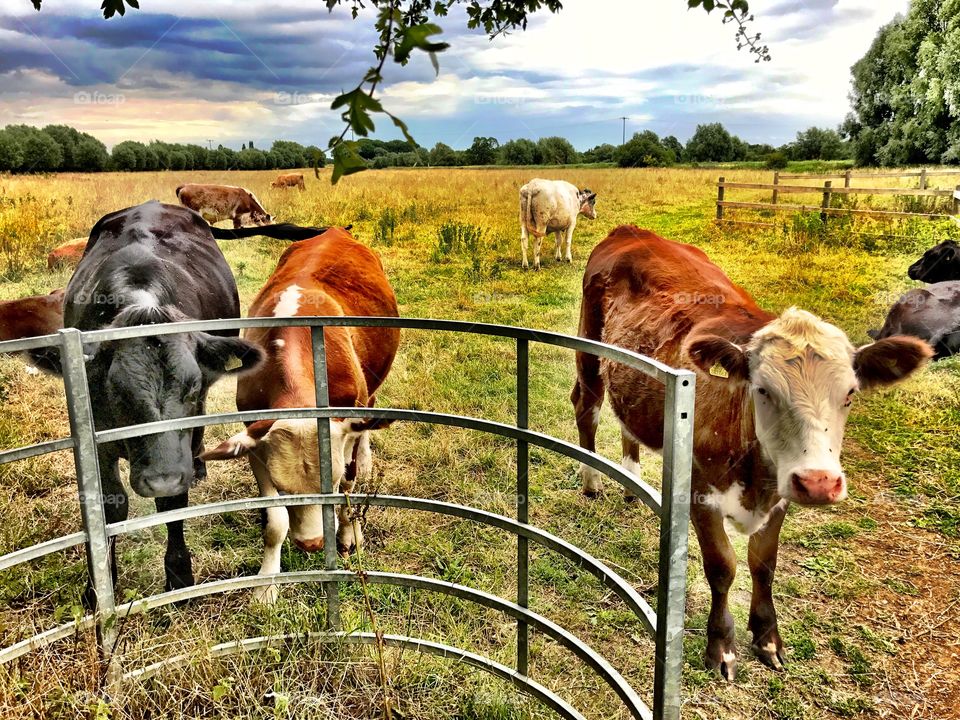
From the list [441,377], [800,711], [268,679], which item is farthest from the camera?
[441,377]

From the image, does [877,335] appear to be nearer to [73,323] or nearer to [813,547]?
[813,547]

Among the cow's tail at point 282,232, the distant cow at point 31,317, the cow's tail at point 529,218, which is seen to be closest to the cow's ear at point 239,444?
the distant cow at point 31,317

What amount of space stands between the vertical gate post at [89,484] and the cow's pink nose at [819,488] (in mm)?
2279

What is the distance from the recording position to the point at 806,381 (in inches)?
105

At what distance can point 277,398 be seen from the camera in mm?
3232

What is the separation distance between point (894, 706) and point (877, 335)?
2.99m

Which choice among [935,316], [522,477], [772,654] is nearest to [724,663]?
[772,654]

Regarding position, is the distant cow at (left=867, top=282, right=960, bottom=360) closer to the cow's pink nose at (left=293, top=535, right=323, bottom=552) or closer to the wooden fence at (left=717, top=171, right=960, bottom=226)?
the wooden fence at (left=717, top=171, right=960, bottom=226)

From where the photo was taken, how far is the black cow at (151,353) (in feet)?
9.76

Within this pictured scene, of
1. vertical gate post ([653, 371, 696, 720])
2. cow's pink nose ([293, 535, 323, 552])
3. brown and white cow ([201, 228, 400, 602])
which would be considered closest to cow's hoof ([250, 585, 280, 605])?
brown and white cow ([201, 228, 400, 602])

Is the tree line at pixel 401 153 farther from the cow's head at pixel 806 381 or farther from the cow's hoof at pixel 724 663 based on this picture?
the cow's hoof at pixel 724 663

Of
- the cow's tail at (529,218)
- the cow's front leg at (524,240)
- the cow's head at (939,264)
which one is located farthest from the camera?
the cow's tail at (529,218)

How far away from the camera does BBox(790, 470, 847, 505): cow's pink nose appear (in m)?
2.51

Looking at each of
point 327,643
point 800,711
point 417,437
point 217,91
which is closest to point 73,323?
point 417,437
